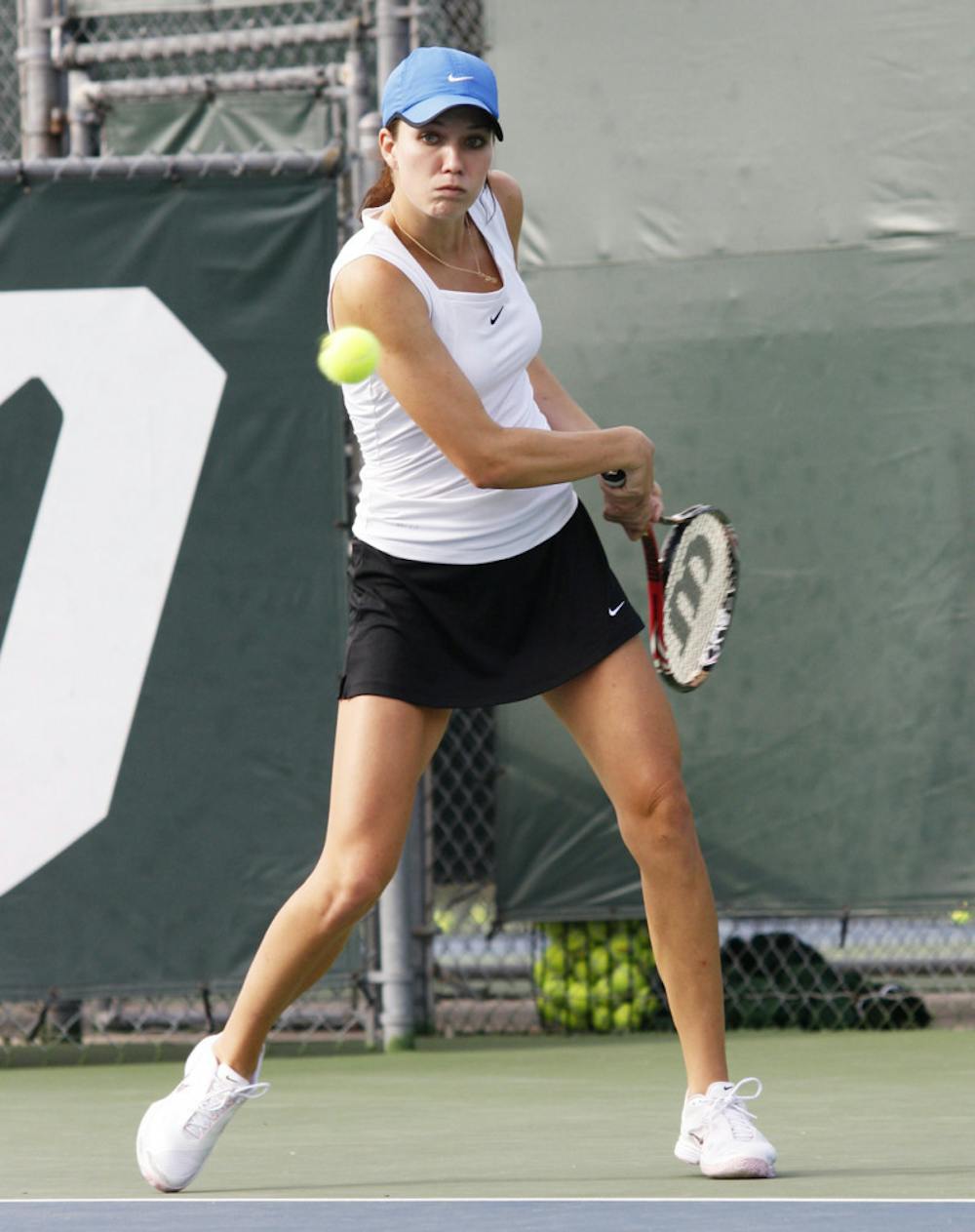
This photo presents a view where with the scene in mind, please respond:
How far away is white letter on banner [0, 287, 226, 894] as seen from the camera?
510 cm

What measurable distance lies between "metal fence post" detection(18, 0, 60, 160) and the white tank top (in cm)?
269

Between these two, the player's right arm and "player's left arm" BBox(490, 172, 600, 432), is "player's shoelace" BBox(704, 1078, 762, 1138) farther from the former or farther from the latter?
"player's left arm" BBox(490, 172, 600, 432)

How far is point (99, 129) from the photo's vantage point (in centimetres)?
628

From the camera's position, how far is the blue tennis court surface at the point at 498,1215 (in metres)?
2.65

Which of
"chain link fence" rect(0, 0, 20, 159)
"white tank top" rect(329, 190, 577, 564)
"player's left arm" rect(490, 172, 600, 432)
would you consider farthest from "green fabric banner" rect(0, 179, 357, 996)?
"chain link fence" rect(0, 0, 20, 159)

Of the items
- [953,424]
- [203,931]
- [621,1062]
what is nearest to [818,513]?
[953,424]

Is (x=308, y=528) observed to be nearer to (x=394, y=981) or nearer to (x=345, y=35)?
(x=394, y=981)

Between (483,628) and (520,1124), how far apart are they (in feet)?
3.89

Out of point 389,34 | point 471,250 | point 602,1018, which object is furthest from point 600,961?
point 471,250

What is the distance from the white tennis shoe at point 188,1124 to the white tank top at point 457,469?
80 centimetres

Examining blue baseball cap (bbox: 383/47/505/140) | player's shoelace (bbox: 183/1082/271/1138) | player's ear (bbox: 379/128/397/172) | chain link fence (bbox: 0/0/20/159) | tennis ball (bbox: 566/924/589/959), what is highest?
chain link fence (bbox: 0/0/20/159)

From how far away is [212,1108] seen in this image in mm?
3145

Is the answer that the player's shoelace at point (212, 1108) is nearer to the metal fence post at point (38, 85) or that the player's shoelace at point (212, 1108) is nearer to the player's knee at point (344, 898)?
the player's knee at point (344, 898)

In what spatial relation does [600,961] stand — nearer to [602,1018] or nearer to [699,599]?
[602,1018]
